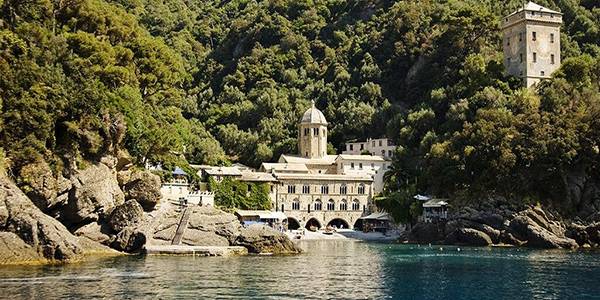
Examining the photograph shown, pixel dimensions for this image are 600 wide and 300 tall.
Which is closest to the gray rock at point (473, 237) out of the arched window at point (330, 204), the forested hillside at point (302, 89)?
the forested hillside at point (302, 89)

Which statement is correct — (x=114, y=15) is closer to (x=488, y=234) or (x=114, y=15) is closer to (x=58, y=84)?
(x=58, y=84)

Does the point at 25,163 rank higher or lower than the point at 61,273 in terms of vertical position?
higher

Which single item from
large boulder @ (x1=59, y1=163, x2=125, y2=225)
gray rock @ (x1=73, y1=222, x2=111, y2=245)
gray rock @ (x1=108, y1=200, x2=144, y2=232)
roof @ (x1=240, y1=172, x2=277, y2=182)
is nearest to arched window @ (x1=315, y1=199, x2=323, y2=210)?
roof @ (x1=240, y1=172, x2=277, y2=182)

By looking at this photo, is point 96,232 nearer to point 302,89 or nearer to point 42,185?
point 42,185

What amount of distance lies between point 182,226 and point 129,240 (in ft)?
15.7

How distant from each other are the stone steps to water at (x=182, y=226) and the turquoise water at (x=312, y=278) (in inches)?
181

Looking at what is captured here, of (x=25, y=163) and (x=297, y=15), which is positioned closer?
(x=25, y=163)

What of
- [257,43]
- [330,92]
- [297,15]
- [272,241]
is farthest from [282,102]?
[272,241]

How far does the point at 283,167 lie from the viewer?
85625mm

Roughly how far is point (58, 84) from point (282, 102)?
61296 mm

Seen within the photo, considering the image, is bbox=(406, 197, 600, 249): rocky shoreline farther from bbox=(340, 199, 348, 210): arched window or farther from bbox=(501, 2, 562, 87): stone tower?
bbox=(501, 2, 562, 87): stone tower

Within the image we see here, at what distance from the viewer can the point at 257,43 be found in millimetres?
126062

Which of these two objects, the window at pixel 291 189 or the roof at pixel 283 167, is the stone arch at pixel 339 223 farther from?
the roof at pixel 283 167

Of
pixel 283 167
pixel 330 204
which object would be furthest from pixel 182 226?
pixel 283 167
